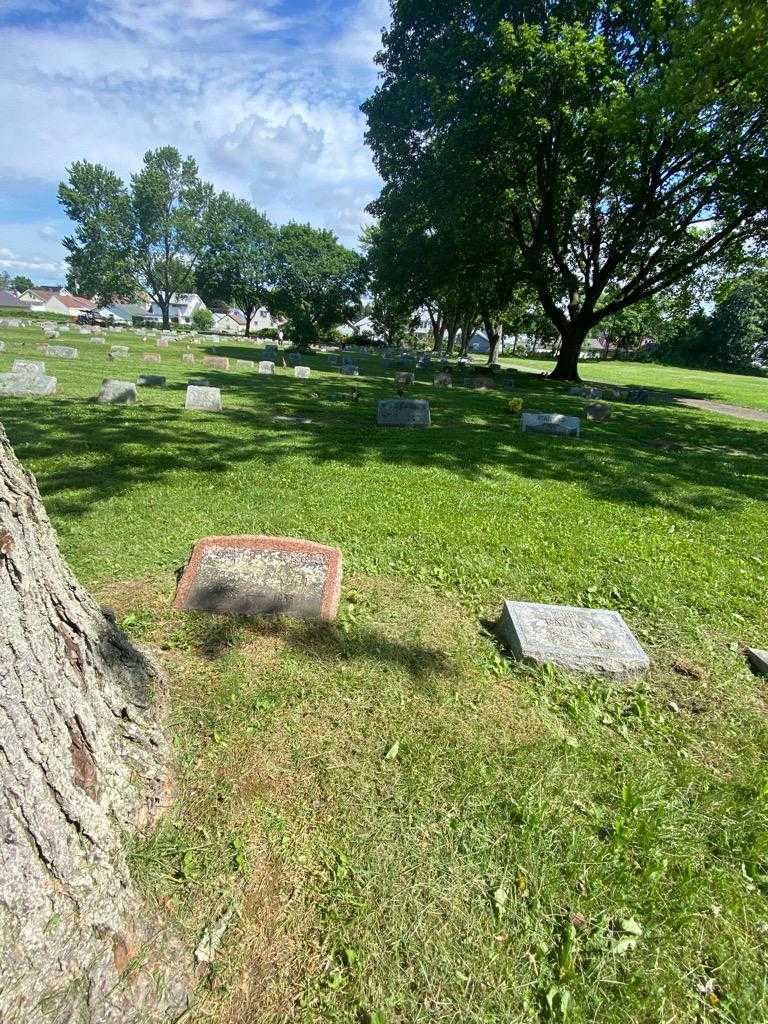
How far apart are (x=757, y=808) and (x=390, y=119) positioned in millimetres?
26118

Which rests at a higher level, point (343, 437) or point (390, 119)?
point (390, 119)

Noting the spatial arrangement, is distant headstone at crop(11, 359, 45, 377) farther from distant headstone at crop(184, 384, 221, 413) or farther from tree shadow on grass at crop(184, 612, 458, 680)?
tree shadow on grass at crop(184, 612, 458, 680)

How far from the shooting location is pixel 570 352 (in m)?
24.7

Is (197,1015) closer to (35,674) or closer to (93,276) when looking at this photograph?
(35,674)

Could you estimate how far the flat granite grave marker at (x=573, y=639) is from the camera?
3119 millimetres

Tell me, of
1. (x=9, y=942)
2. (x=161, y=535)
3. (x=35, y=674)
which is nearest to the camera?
(x=9, y=942)

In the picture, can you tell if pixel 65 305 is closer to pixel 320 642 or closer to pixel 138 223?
pixel 138 223

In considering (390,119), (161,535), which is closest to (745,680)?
(161,535)

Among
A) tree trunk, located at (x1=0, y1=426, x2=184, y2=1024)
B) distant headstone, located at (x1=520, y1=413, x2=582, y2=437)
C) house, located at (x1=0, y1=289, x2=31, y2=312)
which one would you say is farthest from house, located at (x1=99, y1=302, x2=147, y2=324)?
tree trunk, located at (x1=0, y1=426, x2=184, y2=1024)

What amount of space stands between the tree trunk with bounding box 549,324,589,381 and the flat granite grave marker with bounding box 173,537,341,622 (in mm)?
24170

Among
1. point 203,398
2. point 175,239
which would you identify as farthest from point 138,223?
point 203,398

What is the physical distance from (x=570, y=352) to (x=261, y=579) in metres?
25.1

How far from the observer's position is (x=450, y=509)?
5.67 metres

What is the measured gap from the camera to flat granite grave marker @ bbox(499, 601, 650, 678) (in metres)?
3.12
